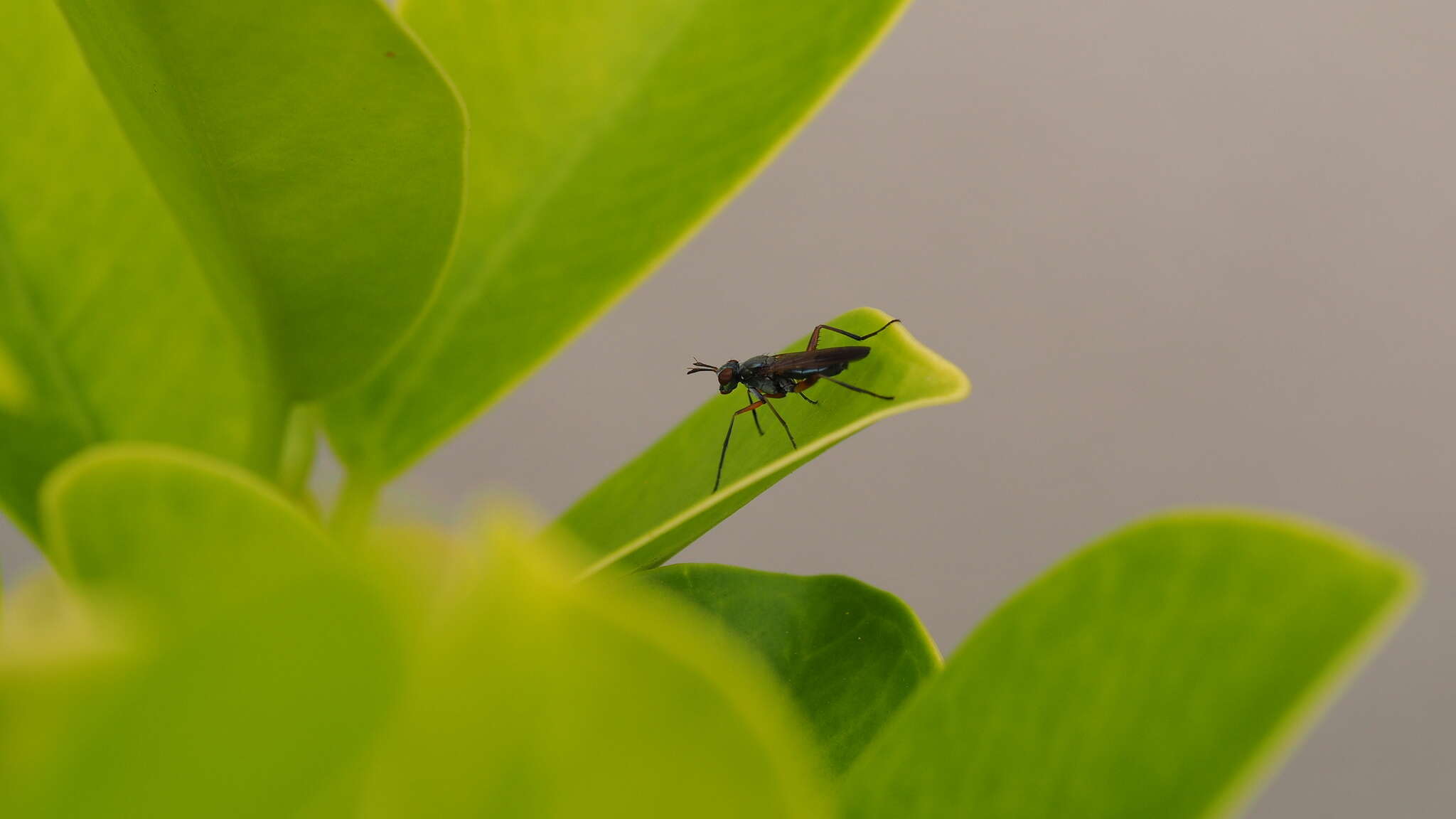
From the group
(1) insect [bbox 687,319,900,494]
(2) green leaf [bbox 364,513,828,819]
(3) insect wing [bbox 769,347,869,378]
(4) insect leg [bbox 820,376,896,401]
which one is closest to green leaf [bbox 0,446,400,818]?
(2) green leaf [bbox 364,513,828,819]

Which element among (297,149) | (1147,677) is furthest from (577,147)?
(1147,677)

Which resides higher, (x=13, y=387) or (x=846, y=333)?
(x=846, y=333)

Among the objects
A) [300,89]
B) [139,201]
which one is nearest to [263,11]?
[300,89]

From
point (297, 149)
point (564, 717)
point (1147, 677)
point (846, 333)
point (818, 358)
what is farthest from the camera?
point (818, 358)

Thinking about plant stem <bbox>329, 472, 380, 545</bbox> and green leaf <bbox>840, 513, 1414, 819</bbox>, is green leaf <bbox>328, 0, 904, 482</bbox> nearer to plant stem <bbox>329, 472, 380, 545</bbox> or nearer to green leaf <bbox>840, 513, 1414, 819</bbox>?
plant stem <bbox>329, 472, 380, 545</bbox>

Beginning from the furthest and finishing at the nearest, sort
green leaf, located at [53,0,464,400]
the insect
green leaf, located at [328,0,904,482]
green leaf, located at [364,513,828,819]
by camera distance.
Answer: the insect → green leaf, located at [328,0,904,482] → green leaf, located at [53,0,464,400] → green leaf, located at [364,513,828,819]

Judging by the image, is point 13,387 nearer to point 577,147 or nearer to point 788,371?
point 577,147
